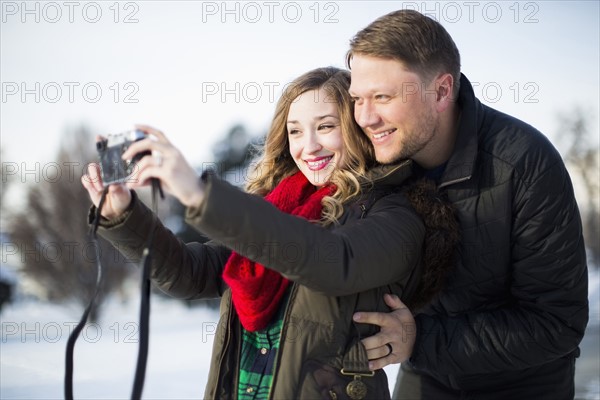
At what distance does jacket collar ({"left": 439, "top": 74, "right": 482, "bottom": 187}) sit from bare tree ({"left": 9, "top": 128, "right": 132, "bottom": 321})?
4.27m

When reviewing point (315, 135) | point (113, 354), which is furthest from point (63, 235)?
point (315, 135)

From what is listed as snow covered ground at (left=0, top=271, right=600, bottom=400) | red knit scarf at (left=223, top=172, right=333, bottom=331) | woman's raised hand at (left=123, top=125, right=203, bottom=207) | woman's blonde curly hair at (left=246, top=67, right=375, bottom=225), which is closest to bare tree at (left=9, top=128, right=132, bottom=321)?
snow covered ground at (left=0, top=271, right=600, bottom=400)

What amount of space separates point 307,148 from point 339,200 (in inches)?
8.1

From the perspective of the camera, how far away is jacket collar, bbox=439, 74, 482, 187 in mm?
1630

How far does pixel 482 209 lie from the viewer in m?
1.64

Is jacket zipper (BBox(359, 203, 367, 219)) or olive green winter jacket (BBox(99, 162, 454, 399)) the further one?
jacket zipper (BBox(359, 203, 367, 219))

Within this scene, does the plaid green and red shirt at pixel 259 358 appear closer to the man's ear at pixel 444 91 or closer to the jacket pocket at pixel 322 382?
the jacket pocket at pixel 322 382

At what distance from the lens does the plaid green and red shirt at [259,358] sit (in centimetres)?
130

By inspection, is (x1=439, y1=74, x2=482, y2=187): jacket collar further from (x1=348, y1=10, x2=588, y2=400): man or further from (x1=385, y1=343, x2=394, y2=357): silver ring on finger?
(x1=385, y1=343, x2=394, y2=357): silver ring on finger

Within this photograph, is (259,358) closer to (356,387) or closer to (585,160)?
(356,387)

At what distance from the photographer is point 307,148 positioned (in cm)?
154

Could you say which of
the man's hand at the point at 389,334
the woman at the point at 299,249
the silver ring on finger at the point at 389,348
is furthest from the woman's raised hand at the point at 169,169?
the silver ring on finger at the point at 389,348

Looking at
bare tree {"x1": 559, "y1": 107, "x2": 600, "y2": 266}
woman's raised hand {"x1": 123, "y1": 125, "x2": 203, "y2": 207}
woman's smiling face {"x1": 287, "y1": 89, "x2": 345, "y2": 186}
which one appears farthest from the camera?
bare tree {"x1": 559, "y1": 107, "x2": 600, "y2": 266}

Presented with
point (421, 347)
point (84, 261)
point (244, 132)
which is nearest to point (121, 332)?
point (84, 261)
